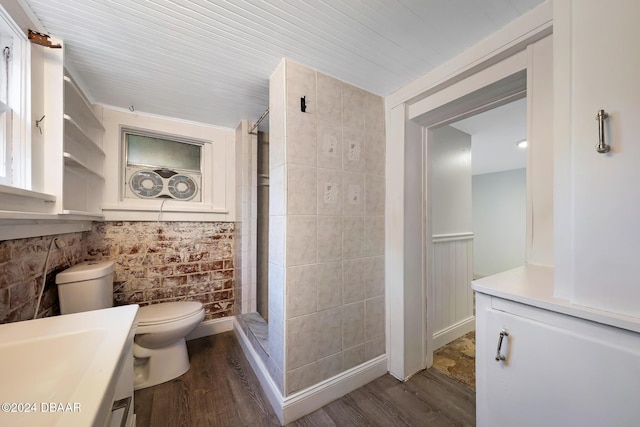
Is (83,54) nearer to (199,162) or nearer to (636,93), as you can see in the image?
(199,162)

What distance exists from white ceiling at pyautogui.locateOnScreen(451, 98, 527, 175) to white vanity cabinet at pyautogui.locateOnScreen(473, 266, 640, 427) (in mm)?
1754

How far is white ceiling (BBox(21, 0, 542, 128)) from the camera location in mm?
1061

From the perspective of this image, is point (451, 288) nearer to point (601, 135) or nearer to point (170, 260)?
point (601, 135)

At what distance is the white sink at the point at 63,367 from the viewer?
0.44m

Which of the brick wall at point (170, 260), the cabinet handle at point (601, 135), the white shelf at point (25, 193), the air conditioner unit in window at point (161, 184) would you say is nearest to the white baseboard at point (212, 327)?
the brick wall at point (170, 260)

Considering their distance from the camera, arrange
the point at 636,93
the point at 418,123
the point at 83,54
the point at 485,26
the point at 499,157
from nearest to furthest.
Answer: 1. the point at 636,93
2. the point at 485,26
3. the point at 83,54
4. the point at 418,123
5. the point at 499,157

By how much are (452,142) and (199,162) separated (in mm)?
2539

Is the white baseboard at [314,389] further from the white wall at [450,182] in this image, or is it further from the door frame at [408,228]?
the white wall at [450,182]

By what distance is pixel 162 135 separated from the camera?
7.21ft

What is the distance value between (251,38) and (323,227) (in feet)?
3.69

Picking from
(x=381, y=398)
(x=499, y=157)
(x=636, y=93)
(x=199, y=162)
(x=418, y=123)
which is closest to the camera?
(x=636, y=93)

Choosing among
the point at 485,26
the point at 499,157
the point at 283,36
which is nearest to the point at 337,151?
the point at 283,36

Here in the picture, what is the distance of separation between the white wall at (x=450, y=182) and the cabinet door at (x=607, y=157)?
1.31 meters

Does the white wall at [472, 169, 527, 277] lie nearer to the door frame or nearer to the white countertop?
the door frame
